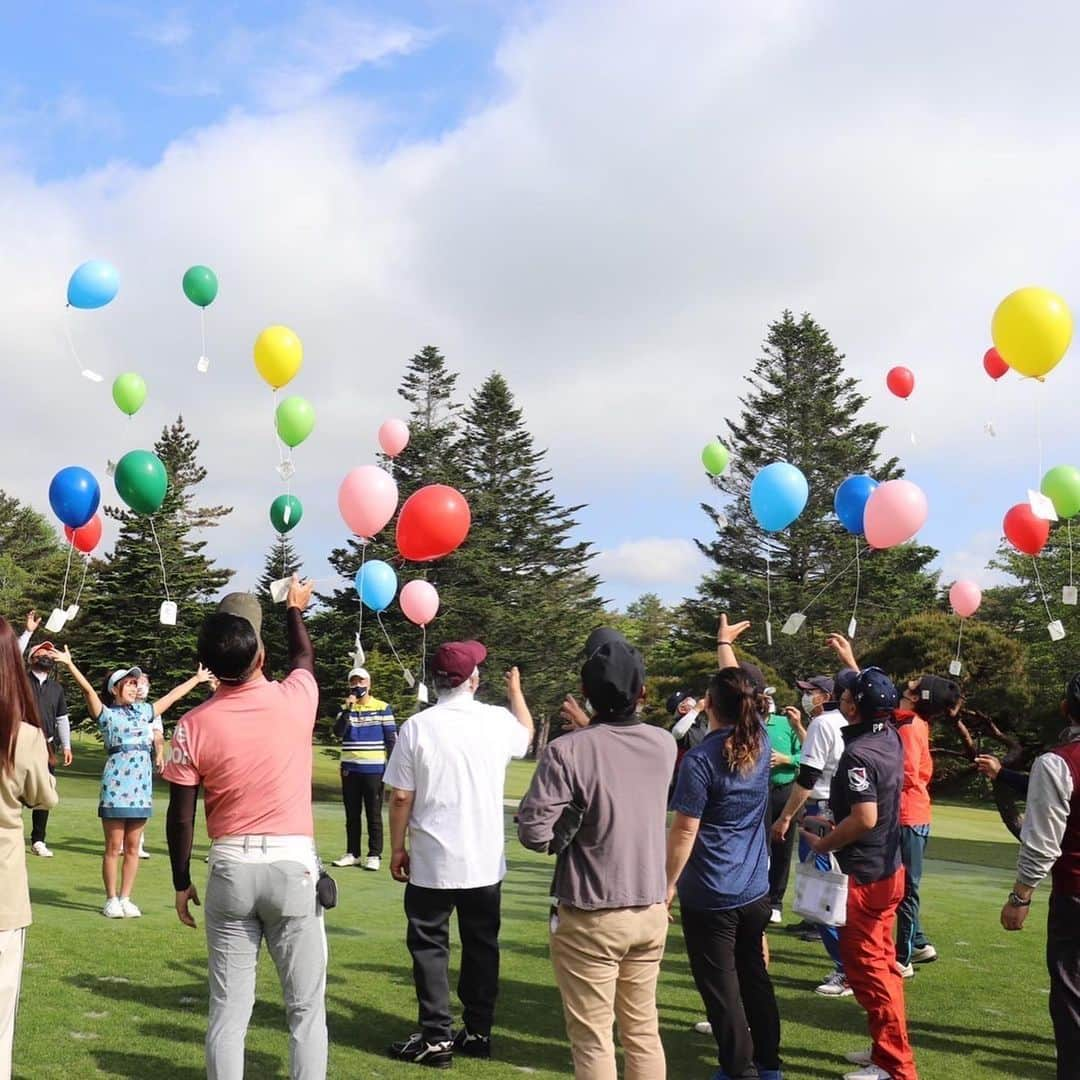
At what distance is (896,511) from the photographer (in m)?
11.8

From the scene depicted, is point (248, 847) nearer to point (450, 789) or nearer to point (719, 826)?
point (450, 789)

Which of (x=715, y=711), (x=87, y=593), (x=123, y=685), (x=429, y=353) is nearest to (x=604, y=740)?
(x=715, y=711)

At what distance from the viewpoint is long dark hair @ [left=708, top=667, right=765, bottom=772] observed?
180 inches

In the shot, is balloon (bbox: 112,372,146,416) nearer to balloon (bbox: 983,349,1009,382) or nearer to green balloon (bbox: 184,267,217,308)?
green balloon (bbox: 184,267,217,308)

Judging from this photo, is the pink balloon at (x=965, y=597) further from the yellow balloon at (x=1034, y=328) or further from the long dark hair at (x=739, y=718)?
the long dark hair at (x=739, y=718)

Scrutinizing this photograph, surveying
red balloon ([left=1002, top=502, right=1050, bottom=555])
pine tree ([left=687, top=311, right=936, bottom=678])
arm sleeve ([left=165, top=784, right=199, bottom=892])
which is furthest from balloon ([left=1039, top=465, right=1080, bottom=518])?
pine tree ([left=687, top=311, right=936, bottom=678])

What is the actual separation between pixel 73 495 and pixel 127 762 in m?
4.86

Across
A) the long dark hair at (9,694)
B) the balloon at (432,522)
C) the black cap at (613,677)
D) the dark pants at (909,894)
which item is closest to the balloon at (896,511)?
the balloon at (432,522)

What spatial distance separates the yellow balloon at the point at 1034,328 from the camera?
31.5 ft

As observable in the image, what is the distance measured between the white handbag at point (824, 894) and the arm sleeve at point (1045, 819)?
0.94m

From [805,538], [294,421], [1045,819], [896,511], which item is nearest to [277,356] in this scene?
[294,421]

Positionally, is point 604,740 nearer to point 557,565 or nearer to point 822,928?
point 822,928

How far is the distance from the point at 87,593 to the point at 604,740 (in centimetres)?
2812

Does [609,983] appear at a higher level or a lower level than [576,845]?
lower
